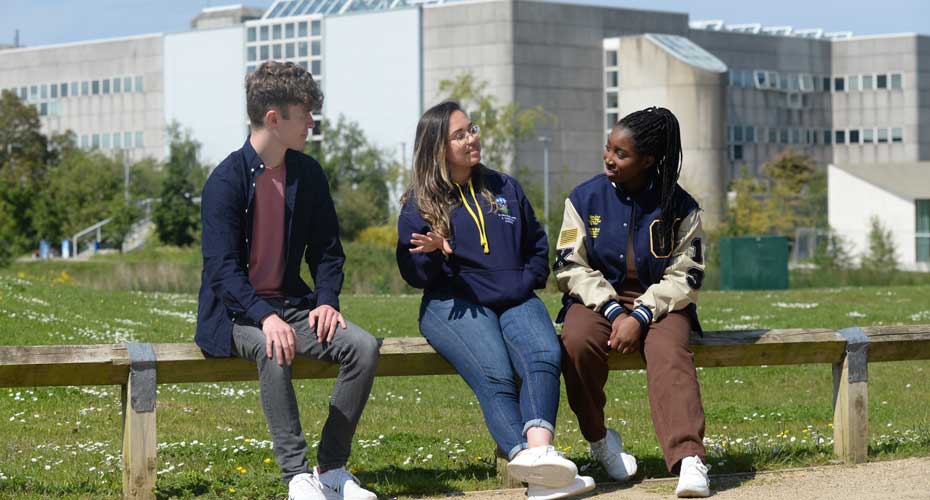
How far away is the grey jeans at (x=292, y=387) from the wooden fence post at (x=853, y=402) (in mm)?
2609

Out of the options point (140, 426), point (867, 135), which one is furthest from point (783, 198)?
point (140, 426)

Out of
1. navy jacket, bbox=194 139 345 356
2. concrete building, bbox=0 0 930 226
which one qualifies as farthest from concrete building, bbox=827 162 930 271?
navy jacket, bbox=194 139 345 356

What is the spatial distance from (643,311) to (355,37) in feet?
261

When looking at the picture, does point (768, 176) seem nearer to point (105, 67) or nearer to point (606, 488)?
point (105, 67)

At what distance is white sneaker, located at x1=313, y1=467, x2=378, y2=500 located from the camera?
633 cm

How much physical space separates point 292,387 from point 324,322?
12.7 inches

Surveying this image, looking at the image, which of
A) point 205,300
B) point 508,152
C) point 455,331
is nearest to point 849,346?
point 455,331

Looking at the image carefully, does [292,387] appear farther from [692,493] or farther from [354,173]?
[354,173]

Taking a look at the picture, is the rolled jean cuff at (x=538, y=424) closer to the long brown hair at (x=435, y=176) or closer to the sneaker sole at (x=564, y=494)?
the sneaker sole at (x=564, y=494)

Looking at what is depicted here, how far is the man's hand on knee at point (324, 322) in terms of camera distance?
6.40 meters

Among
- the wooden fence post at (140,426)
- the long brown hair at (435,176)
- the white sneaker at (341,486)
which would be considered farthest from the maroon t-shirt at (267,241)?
the white sneaker at (341,486)

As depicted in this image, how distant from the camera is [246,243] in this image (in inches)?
259

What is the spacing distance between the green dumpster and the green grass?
22.9 m

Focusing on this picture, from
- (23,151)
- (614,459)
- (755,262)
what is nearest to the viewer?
(614,459)
